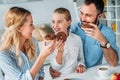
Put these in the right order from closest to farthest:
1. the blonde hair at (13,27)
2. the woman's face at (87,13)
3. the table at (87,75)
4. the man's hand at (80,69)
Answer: the blonde hair at (13,27) → the table at (87,75) → the man's hand at (80,69) → the woman's face at (87,13)

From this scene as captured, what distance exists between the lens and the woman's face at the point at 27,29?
1.09 m

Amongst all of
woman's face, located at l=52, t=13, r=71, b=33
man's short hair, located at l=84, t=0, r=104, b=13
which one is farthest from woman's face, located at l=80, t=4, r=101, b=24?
woman's face, located at l=52, t=13, r=71, b=33

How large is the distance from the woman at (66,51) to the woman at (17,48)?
6.3 inches

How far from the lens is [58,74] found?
131cm

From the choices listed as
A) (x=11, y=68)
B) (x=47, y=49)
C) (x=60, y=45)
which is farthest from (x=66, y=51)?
(x=11, y=68)

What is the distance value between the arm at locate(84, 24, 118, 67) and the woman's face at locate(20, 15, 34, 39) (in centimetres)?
33

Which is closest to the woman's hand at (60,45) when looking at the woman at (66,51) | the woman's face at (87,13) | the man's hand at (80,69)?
the woman at (66,51)

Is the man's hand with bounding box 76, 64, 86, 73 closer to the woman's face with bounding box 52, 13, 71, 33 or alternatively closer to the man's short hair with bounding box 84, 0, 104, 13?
the woman's face with bounding box 52, 13, 71, 33

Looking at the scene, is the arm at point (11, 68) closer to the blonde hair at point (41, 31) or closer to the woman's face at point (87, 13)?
the blonde hair at point (41, 31)

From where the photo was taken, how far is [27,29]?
1.12 metres

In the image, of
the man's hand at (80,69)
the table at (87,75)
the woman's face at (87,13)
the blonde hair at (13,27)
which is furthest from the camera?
the woman's face at (87,13)

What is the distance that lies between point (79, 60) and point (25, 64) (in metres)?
0.35

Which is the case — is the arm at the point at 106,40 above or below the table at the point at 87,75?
above

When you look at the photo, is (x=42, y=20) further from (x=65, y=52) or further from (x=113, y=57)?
(x=113, y=57)
